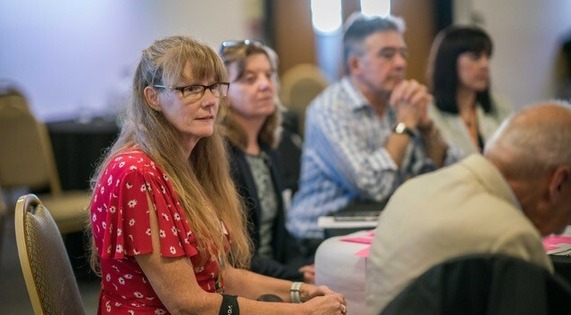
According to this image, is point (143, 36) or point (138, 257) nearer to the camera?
point (138, 257)

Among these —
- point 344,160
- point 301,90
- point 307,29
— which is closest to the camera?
point 344,160

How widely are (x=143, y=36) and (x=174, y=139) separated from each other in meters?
6.03

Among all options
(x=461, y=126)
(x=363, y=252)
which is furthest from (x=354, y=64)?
(x=363, y=252)

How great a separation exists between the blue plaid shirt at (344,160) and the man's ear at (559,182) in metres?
1.31

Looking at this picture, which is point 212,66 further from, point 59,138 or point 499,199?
point 59,138

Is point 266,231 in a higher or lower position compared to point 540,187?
lower

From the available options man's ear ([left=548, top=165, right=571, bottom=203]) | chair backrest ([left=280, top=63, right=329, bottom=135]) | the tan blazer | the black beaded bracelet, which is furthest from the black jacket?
chair backrest ([left=280, top=63, right=329, bottom=135])

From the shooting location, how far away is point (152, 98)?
1802 mm

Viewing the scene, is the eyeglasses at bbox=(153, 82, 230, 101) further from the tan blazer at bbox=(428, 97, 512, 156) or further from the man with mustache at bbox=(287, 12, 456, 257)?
the tan blazer at bbox=(428, 97, 512, 156)

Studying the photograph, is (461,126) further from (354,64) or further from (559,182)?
(559,182)

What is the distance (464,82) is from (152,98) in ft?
5.98

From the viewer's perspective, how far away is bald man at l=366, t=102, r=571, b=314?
130 centimetres

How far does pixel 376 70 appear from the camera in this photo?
304 cm

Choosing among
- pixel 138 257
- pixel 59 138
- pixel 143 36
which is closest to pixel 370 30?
pixel 138 257
